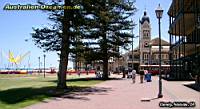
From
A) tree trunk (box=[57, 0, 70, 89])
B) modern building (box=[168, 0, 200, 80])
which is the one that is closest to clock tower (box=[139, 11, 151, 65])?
modern building (box=[168, 0, 200, 80])

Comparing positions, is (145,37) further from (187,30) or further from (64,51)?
(64,51)

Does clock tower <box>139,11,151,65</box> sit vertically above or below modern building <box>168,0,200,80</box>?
above

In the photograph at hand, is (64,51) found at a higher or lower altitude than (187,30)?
lower

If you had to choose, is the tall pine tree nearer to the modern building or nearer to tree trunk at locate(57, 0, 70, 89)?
the modern building

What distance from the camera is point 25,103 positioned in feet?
70.7

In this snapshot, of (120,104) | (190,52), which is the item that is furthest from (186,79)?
(120,104)

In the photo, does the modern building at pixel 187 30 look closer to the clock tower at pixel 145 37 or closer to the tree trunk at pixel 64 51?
the tree trunk at pixel 64 51

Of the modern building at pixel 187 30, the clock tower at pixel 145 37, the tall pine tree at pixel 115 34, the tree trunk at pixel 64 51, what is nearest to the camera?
the tree trunk at pixel 64 51

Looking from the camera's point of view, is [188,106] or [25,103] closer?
[188,106]

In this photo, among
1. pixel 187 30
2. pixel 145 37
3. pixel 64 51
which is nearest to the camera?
pixel 64 51

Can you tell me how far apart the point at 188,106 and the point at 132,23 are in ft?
143

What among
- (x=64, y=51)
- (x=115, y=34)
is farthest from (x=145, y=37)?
(x=64, y=51)

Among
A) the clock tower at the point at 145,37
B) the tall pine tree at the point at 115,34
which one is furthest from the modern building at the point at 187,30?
the clock tower at the point at 145,37

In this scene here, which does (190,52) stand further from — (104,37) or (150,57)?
(150,57)
